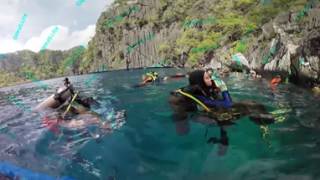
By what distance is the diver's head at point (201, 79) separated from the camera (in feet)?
30.2

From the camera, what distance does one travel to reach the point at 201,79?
9273mm

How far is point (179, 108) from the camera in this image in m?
10.0

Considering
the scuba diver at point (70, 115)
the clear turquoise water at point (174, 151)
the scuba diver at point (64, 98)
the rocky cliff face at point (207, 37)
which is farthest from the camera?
the rocky cliff face at point (207, 37)

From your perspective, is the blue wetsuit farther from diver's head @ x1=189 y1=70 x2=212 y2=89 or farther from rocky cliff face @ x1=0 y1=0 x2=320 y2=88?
rocky cliff face @ x1=0 y1=0 x2=320 y2=88

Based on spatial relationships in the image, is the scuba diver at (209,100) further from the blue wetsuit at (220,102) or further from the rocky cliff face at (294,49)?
the rocky cliff face at (294,49)

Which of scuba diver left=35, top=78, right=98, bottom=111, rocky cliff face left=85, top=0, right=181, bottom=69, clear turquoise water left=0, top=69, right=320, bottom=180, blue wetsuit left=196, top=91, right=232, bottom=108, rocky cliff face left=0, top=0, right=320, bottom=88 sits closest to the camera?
clear turquoise water left=0, top=69, right=320, bottom=180

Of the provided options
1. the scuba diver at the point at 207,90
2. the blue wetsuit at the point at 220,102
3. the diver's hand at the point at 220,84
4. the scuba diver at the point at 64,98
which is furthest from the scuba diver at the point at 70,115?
the diver's hand at the point at 220,84

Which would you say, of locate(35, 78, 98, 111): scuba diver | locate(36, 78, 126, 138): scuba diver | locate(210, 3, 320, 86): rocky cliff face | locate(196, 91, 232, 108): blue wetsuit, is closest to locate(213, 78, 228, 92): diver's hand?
locate(196, 91, 232, 108): blue wetsuit

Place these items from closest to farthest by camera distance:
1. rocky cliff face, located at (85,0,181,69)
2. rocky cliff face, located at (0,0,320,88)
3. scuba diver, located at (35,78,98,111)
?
1. scuba diver, located at (35,78,98,111)
2. rocky cliff face, located at (0,0,320,88)
3. rocky cliff face, located at (85,0,181,69)

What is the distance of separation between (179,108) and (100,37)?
393 ft

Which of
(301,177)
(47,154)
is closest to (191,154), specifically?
(301,177)

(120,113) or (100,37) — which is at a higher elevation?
(100,37)

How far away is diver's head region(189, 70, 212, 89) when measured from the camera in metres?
9.20

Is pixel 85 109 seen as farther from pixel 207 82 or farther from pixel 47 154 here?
pixel 207 82
